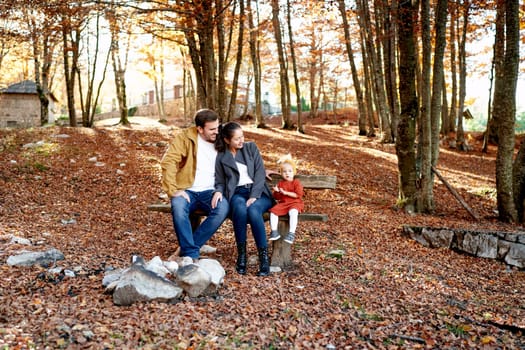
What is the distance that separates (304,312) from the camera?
3498 mm

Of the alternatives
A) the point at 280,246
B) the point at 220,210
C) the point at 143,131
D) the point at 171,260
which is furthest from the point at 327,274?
the point at 143,131

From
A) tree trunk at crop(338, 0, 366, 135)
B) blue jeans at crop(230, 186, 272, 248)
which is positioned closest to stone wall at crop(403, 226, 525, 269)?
blue jeans at crop(230, 186, 272, 248)

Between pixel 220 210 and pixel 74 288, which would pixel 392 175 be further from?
pixel 74 288

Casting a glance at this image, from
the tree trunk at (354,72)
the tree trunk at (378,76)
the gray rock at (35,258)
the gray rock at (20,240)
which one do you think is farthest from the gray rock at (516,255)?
the tree trunk at (354,72)

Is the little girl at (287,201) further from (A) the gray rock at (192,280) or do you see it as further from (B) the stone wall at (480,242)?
(B) the stone wall at (480,242)

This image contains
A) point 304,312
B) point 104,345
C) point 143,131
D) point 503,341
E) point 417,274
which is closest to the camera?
point 104,345

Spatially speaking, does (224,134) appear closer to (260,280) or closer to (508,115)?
(260,280)

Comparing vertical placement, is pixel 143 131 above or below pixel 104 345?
above

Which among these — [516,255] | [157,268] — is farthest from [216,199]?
[516,255]

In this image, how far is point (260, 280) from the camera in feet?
13.6

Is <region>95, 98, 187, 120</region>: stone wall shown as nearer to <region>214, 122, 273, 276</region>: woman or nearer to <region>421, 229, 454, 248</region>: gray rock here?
<region>421, 229, 454, 248</region>: gray rock

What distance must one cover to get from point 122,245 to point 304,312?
8.22 ft

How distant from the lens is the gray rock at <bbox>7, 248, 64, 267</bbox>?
4.02 m

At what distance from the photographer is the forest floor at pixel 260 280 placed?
304 centimetres
